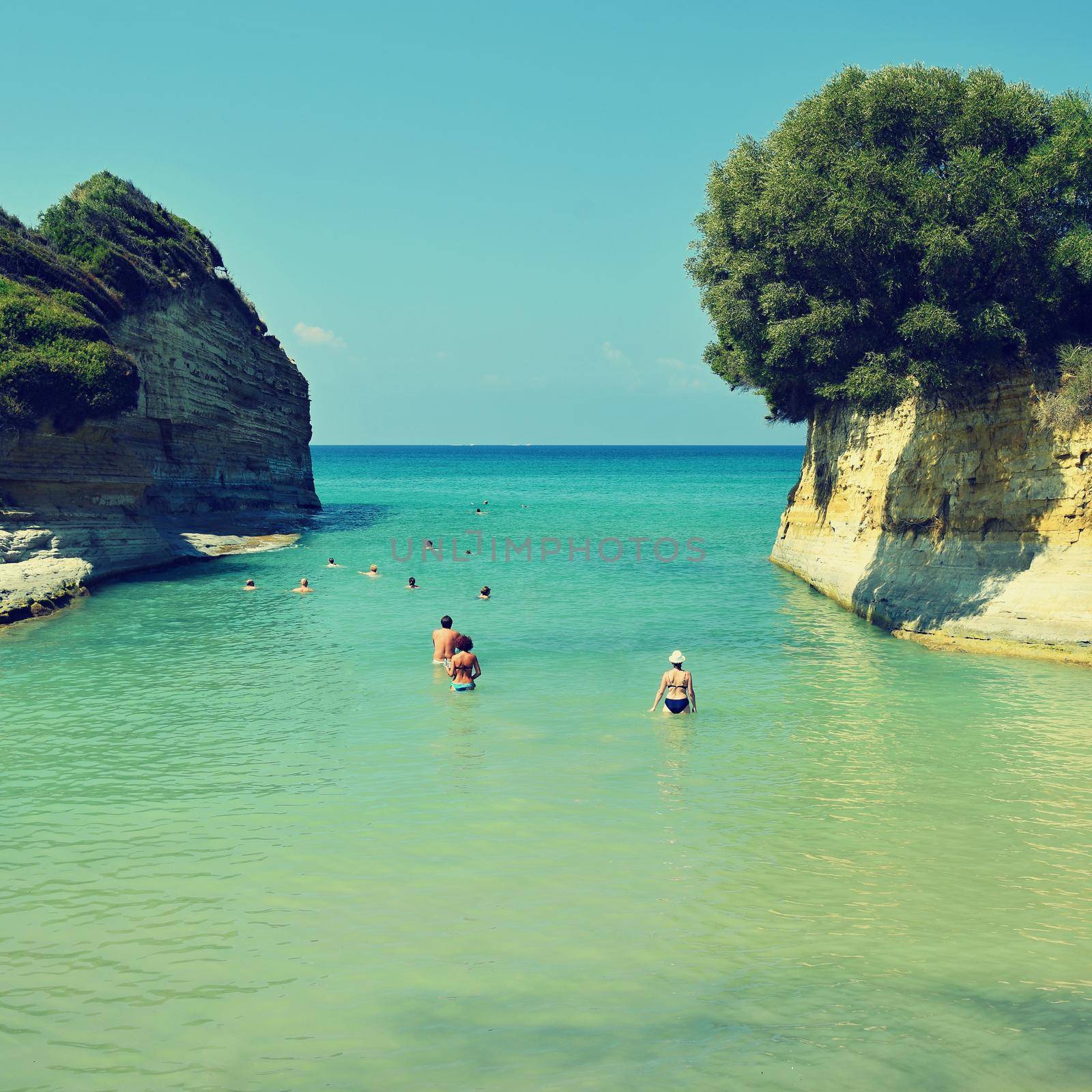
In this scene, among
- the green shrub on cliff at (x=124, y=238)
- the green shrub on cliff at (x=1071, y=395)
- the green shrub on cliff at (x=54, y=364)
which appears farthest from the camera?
the green shrub on cliff at (x=124, y=238)

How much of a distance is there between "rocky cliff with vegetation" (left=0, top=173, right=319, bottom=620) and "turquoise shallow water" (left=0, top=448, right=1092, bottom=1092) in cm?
863

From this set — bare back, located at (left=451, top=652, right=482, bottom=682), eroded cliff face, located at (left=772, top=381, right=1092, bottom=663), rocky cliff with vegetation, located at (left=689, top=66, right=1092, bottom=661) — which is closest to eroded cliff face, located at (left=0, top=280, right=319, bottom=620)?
bare back, located at (left=451, top=652, right=482, bottom=682)

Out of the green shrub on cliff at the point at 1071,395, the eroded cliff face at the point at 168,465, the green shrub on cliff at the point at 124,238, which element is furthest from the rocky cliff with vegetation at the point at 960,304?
the green shrub on cliff at the point at 124,238

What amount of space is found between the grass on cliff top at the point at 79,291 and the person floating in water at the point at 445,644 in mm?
17186

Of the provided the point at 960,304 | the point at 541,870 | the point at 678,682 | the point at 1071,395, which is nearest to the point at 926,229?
the point at 960,304

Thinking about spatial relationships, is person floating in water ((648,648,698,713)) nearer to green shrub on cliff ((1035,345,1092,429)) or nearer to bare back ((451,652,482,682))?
bare back ((451,652,482,682))

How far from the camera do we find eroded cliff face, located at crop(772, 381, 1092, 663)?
799 inches

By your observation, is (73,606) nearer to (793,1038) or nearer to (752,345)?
(752,345)

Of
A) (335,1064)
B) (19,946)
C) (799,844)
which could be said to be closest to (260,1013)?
(335,1064)

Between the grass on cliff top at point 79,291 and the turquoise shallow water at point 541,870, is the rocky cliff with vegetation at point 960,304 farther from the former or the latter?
the grass on cliff top at point 79,291

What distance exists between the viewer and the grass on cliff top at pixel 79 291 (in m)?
28.4

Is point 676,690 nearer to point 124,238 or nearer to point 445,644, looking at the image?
point 445,644

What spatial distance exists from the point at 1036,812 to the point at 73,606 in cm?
2513

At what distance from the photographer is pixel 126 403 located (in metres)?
31.3
